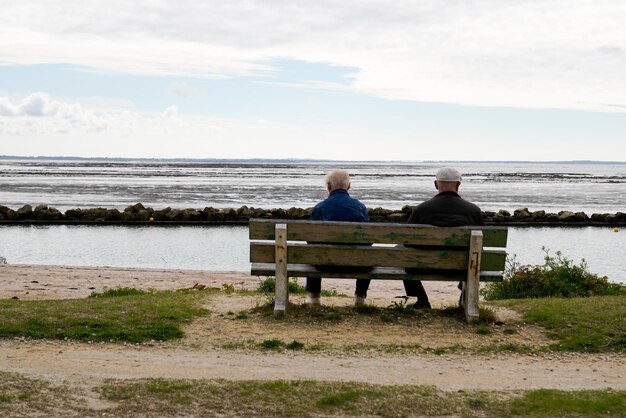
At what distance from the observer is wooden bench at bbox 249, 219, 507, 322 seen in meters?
7.94

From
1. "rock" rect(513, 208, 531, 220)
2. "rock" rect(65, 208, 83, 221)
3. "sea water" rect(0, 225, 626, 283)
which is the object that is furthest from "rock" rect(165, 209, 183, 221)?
"rock" rect(513, 208, 531, 220)

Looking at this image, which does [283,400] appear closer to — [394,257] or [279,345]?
[279,345]

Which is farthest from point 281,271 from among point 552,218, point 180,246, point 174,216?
point 552,218

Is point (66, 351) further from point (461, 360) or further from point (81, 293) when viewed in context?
point (81, 293)

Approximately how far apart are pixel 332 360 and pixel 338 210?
2.37 m

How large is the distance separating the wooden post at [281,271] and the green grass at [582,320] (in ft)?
8.93

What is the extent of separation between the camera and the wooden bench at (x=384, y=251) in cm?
794

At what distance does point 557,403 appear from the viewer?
5.41 m

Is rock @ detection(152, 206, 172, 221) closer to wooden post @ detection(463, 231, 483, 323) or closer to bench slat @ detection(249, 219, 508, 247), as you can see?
bench slat @ detection(249, 219, 508, 247)

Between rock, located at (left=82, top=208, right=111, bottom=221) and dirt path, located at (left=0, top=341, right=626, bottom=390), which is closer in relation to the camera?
dirt path, located at (left=0, top=341, right=626, bottom=390)

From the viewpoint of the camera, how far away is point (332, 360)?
6.71 metres

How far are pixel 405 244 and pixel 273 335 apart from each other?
1793 millimetres

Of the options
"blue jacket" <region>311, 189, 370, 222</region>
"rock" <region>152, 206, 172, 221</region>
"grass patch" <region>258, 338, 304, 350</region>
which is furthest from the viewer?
"rock" <region>152, 206, 172, 221</region>

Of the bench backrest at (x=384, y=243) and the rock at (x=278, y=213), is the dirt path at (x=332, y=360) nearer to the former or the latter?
the bench backrest at (x=384, y=243)
